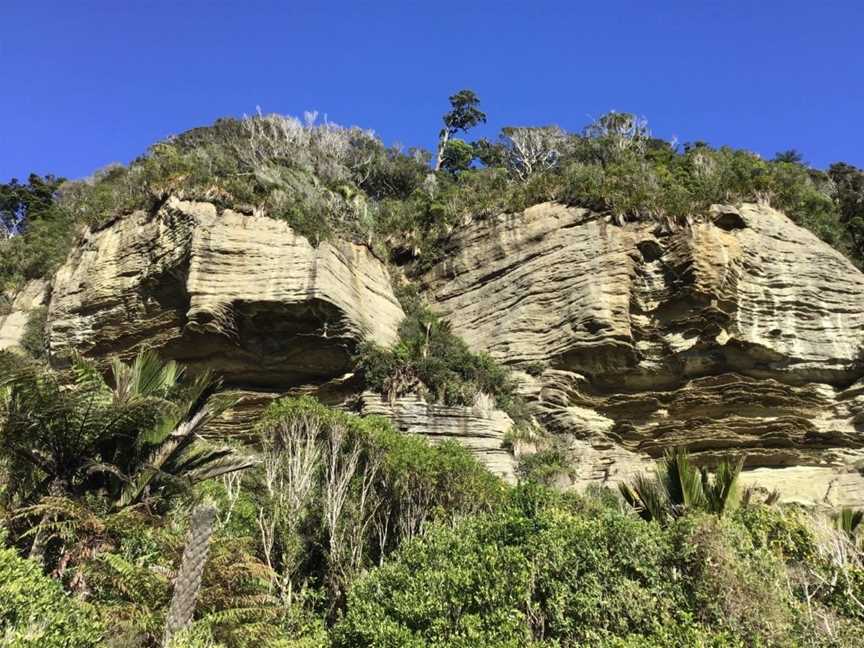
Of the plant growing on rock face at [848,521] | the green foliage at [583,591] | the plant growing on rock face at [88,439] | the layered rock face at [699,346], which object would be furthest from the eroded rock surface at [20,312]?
the plant growing on rock face at [848,521]

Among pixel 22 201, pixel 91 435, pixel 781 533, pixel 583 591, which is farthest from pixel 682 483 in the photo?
pixel 22 201

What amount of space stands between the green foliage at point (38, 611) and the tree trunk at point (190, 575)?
73 centimetres

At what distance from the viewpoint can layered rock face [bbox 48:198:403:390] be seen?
17.3 m

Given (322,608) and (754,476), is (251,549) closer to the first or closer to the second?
(322,608)

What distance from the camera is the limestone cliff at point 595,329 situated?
17.5 metres

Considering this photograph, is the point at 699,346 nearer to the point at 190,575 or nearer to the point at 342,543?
the point at 342,543

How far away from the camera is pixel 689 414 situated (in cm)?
1931

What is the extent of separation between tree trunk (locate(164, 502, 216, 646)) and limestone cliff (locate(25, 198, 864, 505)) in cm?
996

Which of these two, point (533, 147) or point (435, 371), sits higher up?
point (533, 147)

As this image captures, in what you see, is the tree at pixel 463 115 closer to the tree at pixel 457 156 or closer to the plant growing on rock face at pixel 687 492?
the tree at pixel 457 156

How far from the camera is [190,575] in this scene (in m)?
6.59

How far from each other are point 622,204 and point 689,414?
6813 mm

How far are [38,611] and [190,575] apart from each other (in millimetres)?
1326

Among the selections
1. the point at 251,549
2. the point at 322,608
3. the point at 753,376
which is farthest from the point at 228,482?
the point at 753,376
